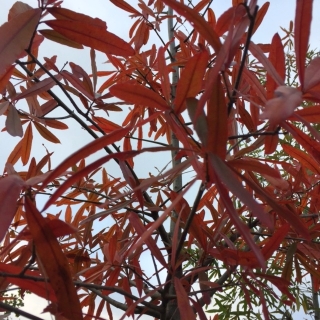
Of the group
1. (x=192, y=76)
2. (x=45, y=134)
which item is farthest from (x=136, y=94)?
(x=45, y=134)

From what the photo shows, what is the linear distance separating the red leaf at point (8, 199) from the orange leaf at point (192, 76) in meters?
0.14

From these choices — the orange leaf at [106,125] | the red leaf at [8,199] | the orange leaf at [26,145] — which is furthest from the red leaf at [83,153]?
the orange leaf at [26,145]

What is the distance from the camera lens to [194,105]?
32cm

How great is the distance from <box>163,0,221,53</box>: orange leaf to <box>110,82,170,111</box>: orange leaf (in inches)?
2.3

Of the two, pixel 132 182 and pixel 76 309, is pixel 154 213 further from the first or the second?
pixel 76 309

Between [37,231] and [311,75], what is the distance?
23 cm

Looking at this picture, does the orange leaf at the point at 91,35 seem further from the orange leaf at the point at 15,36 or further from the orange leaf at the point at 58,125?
the orange leaf at the point at 58,125

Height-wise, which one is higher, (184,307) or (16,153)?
(16,153)

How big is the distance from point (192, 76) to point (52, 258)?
0.58 feet

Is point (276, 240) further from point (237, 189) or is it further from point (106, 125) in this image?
point (106, 125)

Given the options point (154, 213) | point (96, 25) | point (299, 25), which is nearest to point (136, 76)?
point (154, 213)

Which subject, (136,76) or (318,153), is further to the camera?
(136,76)

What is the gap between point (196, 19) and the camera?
32 cm

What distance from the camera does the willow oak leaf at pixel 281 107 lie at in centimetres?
22
